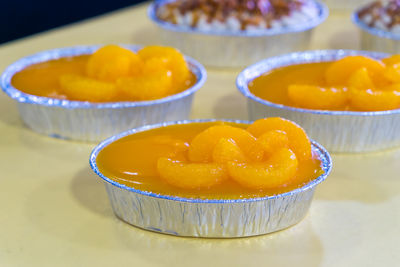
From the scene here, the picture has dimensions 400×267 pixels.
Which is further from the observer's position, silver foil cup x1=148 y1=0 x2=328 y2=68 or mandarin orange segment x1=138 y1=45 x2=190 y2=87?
silver foil cup x1=148 y1=0 x2=328 y2=68

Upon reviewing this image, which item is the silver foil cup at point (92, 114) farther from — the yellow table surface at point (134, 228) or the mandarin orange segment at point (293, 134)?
the mandarin orange segment at point (293, 134)

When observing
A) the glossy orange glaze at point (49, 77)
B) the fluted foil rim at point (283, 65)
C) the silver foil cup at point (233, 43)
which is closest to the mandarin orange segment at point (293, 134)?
the fluted foil rim at point (283, 65)

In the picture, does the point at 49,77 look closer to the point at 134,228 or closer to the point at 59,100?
the point at 59,100

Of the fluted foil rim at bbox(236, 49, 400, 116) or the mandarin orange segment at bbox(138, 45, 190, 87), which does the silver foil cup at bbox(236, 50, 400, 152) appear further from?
the mandarin orange segment at bbox(138, 45, 190, 87)

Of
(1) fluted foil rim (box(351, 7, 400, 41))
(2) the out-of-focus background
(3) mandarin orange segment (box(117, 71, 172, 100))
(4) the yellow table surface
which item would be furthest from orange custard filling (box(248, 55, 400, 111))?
(2) the out-of-focus background

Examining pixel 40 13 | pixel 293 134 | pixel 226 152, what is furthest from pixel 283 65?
pixel 40 13

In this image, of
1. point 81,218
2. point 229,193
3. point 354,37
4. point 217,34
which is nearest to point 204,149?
point 229,193

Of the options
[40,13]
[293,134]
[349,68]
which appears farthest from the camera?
[40,13]
